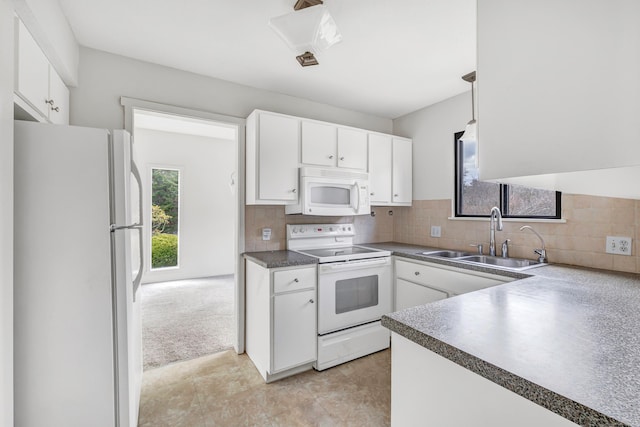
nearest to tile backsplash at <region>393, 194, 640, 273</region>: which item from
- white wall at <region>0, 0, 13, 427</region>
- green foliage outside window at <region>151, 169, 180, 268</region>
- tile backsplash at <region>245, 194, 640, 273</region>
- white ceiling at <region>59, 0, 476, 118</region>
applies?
tile backsplash at <region>245, 194, 640, 273</region>

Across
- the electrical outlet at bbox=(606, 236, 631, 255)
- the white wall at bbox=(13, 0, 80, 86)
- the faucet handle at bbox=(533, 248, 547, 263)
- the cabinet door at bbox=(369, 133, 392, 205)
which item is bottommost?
the faucet handle at bbox=(533, 248, 547, 263)

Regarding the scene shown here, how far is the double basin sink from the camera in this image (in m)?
2.19

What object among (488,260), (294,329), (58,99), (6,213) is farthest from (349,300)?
(58,99)

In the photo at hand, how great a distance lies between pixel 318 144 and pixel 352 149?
1.31 ft

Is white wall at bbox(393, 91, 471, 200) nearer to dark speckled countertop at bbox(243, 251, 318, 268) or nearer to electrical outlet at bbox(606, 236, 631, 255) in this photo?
electrical outlet at bbox(606, 236, 631, 255)

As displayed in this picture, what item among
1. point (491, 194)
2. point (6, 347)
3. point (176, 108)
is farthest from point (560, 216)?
point (6, 347)

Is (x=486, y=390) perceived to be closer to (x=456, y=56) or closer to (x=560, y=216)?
(x=560, y=216)

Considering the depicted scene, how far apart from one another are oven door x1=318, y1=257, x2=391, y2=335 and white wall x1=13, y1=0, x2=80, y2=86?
81.7 inches

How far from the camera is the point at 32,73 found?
136 cm

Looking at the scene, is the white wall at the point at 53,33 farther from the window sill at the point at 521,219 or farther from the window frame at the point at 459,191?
the window sill at the point at 521,219

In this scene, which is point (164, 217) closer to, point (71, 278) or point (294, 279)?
point (294, 279)

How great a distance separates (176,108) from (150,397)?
6.95ft

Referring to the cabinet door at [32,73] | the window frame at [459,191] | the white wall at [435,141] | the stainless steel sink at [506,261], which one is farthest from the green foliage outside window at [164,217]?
the stainless steel sink at [506,261]

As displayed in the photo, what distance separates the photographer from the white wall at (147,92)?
2.04 metres
